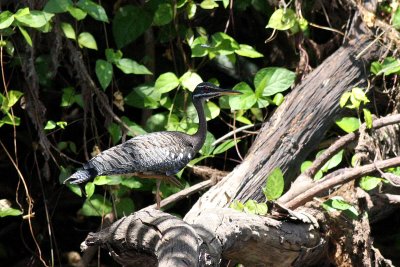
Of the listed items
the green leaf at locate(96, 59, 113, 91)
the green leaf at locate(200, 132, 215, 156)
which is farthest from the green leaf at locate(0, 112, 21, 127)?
the green leaf at locate(200, 132, 215, 156)

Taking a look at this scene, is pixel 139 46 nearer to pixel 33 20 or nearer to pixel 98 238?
pixel 33 20

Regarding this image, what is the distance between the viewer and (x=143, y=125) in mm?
4887

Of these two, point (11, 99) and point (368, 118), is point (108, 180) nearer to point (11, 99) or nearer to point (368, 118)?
point (11, 99)

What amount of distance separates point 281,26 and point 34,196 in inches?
70.5

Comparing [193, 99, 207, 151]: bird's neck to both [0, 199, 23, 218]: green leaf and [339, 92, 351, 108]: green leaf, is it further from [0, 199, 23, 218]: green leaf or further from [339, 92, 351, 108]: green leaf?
[0, 199, 23, 218]: green leaf

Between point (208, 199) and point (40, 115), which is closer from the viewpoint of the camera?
point (208, 199)

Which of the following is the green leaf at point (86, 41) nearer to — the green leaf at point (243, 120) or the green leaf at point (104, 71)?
the green leaf at point (104, 71)

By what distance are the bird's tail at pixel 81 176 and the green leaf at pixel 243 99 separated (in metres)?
0.97

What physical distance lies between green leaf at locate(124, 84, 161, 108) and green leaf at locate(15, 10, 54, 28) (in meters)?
Answer: 0.75

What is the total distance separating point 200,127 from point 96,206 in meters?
→ 0.70

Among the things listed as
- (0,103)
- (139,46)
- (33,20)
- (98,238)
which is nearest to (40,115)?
(0,103)

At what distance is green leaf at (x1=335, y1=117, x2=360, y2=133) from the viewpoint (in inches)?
163

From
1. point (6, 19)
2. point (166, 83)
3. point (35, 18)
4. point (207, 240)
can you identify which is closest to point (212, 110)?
point (166, 83)

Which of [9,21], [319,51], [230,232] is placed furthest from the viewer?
[319,51]
